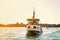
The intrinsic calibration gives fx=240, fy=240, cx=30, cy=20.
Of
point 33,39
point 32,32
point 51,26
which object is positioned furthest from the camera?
point 51,26

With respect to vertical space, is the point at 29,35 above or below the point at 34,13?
below

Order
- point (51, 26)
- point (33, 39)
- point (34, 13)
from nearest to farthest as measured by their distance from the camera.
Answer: point (33, 39) → point (34, 13) → point (51, 26)

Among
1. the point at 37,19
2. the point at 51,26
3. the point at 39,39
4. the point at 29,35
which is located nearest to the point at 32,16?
the point at 37,19

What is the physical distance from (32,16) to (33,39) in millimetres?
3031

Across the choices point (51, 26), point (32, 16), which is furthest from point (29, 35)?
point (51, 26)

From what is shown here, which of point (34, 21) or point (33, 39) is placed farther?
point (34, 21)

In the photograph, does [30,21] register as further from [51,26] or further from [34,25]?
[51,26]

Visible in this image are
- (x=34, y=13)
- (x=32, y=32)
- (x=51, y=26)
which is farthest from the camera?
(x=51, y=26)

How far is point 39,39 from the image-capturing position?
14492mm

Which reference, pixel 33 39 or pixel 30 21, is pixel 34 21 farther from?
pixel 33 39

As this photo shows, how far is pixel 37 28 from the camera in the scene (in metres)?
16.4

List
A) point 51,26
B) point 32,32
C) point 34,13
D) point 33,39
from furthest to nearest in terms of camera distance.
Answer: point 51,26, point 34,13, point 32,32, point 33,39

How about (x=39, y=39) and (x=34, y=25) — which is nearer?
(x=39, y=39)

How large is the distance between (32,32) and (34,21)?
917 mm
